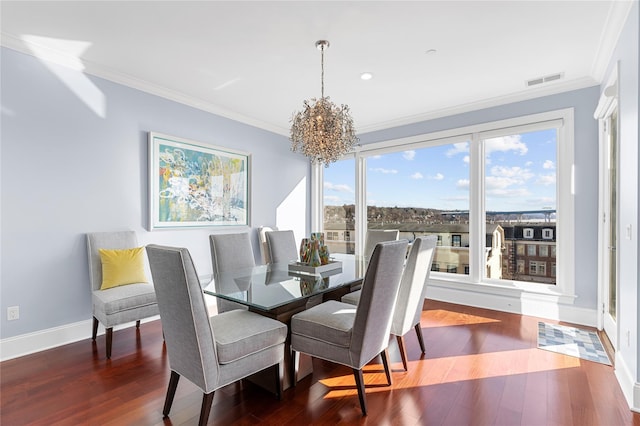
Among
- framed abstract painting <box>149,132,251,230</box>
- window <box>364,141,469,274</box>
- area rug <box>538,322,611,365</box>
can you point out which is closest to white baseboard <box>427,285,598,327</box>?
area rug <box>538,322,611,365</box>

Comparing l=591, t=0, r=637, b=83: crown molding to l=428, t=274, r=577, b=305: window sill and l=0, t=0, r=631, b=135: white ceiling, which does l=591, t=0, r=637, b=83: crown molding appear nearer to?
l=0, t=0, r=631, b=135: white ceiling

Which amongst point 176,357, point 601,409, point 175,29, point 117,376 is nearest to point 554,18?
point 601,409

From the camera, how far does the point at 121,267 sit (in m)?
2.99

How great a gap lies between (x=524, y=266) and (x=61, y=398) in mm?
4766

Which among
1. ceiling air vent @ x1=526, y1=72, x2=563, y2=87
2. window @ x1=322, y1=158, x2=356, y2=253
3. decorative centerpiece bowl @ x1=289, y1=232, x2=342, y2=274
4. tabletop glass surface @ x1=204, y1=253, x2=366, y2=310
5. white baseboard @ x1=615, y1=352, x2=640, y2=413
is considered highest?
ceiling air vent @ x1=526, y1=72, x2=563, y2=87

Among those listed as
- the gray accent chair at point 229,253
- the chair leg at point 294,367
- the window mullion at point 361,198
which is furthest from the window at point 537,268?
the gray accent chair at point 229,253

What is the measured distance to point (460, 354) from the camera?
2.73m

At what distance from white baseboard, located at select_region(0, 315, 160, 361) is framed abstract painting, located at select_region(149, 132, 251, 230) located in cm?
116

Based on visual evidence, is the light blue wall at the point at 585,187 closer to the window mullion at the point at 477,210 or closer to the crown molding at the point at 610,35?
the crown molding at the point at 610,35

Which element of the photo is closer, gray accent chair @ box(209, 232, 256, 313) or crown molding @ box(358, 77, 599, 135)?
gray accent chair @ box(209, 232, 256, 313)

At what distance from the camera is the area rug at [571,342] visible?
2.71 meters

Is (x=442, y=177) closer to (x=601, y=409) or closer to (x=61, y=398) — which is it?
(x=601, y=409)

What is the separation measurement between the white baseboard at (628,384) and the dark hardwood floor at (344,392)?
0.05 m

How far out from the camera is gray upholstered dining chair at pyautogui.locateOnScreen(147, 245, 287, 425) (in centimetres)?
161
